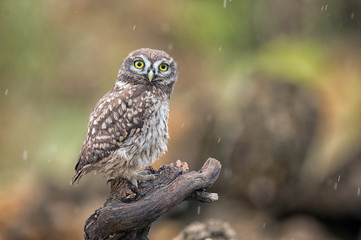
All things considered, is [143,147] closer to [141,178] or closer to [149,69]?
[141,178]

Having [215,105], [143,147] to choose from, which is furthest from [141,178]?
[215,105]

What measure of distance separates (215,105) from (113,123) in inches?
150

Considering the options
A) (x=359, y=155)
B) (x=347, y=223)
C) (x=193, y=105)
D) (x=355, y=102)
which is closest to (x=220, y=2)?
(x=193, y=105)

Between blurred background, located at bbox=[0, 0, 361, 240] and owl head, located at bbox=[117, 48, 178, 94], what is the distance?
3.30m

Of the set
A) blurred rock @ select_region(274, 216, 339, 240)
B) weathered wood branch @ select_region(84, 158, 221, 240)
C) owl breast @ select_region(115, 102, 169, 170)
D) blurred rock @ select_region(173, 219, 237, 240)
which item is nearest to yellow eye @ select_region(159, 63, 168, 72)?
owl breast @ select_region(115, 102, 169, 170)

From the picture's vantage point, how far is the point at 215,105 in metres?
7.36

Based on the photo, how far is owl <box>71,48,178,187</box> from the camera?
3.61 metres

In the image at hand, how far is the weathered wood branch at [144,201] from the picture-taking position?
3.29 metres

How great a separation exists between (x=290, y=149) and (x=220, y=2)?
259 centimetres

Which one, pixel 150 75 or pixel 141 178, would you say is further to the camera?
pixel 150 75

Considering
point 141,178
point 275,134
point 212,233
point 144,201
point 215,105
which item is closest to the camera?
Result: point 144,201

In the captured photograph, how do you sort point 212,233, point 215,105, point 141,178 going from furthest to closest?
point 215,105 → point 212,233 → point 141,178

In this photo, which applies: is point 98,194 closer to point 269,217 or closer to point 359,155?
point 269,217

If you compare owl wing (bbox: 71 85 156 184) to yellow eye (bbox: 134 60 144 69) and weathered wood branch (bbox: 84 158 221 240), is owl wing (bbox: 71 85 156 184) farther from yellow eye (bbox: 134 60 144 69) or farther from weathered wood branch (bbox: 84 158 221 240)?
weathered wood branch (bbox: 84 158 221 240)
